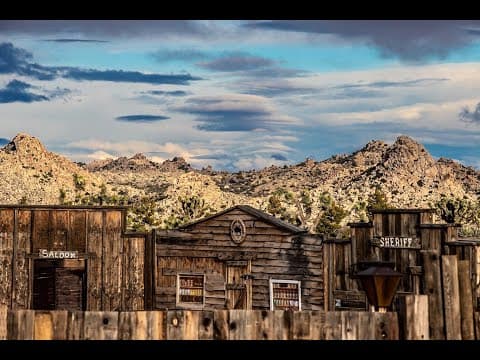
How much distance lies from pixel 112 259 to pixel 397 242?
365 inches

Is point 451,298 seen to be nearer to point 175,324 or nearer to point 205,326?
point 205,326

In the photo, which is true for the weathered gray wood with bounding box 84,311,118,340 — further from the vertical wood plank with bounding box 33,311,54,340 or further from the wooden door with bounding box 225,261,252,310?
the wooden door with bounding box 225,261,252,310

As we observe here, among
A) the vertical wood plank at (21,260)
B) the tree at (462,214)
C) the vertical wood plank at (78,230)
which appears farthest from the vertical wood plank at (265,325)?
the tree at (462,214)

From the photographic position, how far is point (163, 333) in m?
7.88

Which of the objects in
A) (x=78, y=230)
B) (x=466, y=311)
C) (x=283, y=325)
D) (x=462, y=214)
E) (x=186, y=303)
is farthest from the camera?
(x=462, y=214)

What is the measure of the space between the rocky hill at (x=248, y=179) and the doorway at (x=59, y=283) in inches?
1967

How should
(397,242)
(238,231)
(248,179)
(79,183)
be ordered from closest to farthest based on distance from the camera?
(397,242) → (238,231) → (79,183) → (248,179)

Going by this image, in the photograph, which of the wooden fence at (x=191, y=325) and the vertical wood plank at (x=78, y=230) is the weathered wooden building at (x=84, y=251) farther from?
the wooden fence at (x=191, y=325)

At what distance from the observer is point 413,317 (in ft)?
25.5

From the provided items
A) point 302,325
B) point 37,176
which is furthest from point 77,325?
point 37,176
